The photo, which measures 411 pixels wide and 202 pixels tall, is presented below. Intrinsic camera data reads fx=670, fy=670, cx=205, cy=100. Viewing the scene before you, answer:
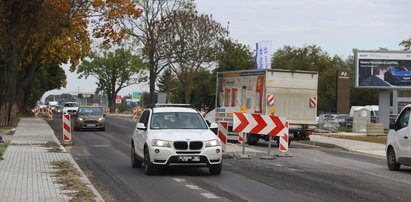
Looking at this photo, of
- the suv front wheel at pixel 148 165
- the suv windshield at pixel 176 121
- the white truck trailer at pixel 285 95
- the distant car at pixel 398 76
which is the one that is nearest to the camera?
the suv front wheel at pixel 148 165

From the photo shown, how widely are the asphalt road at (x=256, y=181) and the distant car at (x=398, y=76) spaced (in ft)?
101

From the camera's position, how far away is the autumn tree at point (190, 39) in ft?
202

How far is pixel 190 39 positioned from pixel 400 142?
4604cm

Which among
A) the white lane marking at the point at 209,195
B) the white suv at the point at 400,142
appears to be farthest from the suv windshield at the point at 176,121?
the white suv at the point at 400,142

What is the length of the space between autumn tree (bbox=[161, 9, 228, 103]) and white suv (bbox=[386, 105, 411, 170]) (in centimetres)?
4380

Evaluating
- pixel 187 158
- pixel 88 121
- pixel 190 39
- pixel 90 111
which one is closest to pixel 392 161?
pixel 187 158

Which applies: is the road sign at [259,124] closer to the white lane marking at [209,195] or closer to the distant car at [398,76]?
the white lane marking at [209,195]

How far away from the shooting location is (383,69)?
49.6m

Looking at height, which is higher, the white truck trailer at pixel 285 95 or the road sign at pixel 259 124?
the white truck trailer at pixel 285 95

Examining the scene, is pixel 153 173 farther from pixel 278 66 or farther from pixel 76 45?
pixel 278 66

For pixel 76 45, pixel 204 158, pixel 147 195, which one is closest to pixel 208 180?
pixel 204 158

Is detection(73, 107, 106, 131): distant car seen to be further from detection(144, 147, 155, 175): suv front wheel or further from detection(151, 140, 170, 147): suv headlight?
detection(151, 140, 170, 147): suv headlight

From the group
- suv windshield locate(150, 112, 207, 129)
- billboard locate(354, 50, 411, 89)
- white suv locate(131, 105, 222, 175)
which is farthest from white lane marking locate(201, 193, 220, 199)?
billboard locate(354, 50, 411, 89)

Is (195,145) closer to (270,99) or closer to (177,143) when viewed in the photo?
(177,143)
